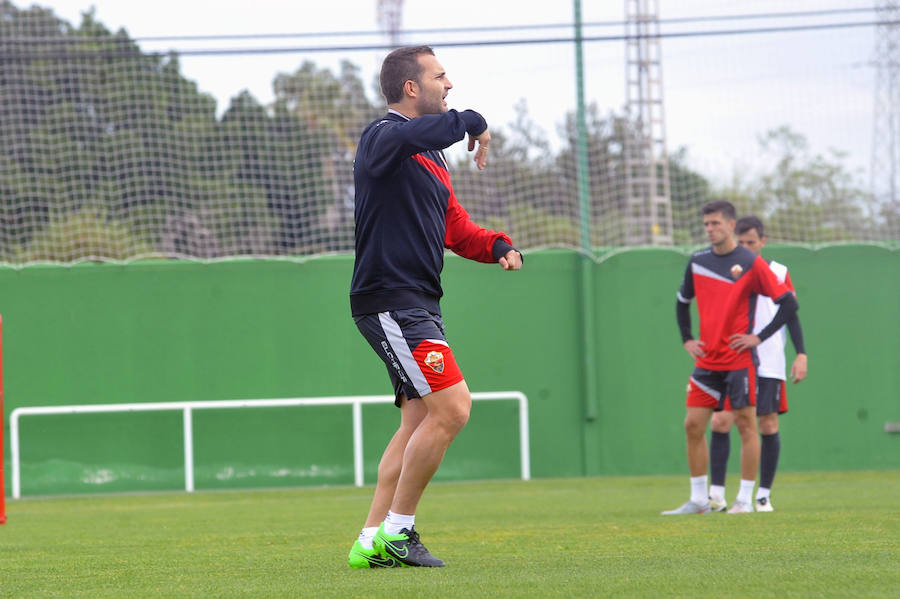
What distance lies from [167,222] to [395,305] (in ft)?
32.6

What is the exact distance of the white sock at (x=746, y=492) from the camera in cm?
791

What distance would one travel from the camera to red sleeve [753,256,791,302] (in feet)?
26.4

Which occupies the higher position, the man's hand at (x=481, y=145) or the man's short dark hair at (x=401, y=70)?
the man's short dark hair at (x=401, y=70)

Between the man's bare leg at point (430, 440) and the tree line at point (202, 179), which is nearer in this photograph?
the man's bare leg at point (430, 440)

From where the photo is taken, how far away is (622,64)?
1396cm

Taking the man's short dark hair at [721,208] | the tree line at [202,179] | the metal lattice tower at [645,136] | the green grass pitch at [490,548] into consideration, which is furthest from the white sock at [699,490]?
the metal lattice tower at [645,136]

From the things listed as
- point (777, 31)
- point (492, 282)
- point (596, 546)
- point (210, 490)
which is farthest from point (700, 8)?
point (596, 546)

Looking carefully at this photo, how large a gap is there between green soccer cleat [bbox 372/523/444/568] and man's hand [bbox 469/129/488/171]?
4.75 ft

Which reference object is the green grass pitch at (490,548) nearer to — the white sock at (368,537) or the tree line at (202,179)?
the white sock at (368,537)

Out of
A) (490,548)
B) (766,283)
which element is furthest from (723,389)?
(490,548)

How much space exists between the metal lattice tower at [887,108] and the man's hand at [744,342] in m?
7.57

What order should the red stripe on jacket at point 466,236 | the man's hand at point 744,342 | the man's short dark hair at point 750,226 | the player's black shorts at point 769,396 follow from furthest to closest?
the man's short dark hair at point 750,226
the player's black shorts at point 769,396
the man's hand at point 744,342
the red stripe on jacket at point 466,236

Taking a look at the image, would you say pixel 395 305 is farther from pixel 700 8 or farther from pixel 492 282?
pixel 700 8

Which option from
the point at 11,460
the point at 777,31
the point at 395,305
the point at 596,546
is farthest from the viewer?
the point at 777,31
